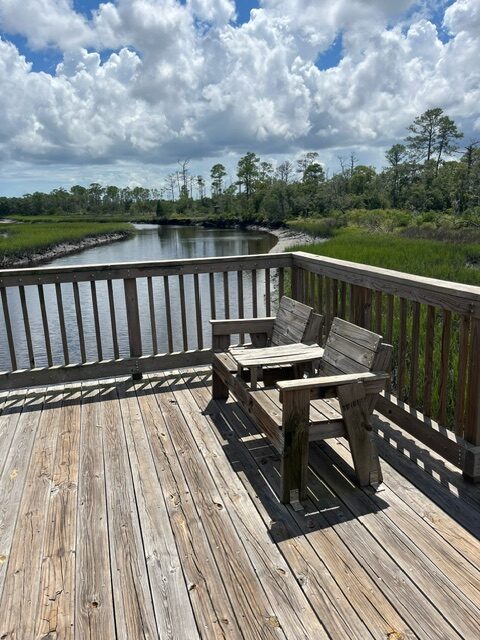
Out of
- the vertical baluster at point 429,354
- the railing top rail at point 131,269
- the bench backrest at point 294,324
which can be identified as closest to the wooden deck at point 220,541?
the vertical baluster at point 429,354

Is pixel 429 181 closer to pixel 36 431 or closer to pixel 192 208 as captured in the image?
pixel 36 431

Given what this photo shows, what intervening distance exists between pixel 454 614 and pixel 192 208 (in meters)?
83.5

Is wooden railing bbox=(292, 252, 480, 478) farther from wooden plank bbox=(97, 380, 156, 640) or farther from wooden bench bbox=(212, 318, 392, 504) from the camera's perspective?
wooden plank bbox=(97, 380, 156, 640)

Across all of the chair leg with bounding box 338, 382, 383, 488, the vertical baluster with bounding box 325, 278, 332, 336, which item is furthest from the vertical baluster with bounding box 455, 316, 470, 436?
the vertical baluster with bounding box 325, 278, 332, 336

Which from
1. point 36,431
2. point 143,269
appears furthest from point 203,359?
point 36,431

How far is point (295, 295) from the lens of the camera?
418 cm

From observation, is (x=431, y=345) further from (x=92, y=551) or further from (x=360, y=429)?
(x=92, y=551)

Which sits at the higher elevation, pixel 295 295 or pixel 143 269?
pixel 143 269

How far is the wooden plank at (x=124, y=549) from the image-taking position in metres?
1.63

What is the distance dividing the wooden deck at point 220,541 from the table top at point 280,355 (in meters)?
0.49

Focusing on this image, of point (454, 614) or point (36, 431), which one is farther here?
point (36, 431)

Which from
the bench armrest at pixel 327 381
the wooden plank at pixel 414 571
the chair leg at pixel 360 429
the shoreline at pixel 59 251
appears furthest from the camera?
the shoreline at pixel 59 251

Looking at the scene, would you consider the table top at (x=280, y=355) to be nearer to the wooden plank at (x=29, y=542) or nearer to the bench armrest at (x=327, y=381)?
the bench armrest at (x=327, y=381)

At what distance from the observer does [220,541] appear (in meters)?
2.01
